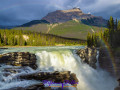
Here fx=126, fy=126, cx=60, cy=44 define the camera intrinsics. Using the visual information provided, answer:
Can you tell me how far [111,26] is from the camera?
64000 millimetres

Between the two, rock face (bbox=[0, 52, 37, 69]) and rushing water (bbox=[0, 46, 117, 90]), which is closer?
rock face (bbox=[0, 52, 37, 69])

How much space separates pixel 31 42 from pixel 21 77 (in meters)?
108

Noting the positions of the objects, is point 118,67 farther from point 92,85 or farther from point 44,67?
point 44,67

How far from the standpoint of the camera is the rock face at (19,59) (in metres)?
26.5

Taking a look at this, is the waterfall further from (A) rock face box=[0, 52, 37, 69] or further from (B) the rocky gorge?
(B) the rocky gorge

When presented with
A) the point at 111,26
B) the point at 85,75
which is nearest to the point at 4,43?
the point at 111,26

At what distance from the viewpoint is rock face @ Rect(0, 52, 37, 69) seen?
86.8 feet

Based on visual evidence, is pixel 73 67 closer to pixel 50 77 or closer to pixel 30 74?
pixel 50 77

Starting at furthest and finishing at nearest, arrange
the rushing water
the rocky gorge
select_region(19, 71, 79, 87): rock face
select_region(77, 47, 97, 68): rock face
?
select_region(77, 47, 97, 68): rock face
the rushing water
select_region(19, 71, 79, 87): rock face
the rocky gorge

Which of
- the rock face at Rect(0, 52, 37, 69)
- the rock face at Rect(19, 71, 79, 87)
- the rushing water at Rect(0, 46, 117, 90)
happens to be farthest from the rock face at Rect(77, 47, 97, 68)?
the rock face at Rect(19, 71, 79, 87)

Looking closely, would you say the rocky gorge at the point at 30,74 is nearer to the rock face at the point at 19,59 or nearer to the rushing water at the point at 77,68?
the rock face at the point at 19,59

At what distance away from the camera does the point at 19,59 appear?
91.6 ft

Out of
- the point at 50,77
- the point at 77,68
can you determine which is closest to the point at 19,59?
the point at 50,77

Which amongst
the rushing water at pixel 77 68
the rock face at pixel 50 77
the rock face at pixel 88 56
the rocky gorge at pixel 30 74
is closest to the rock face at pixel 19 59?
the rocky gorge at pixel 30 74
